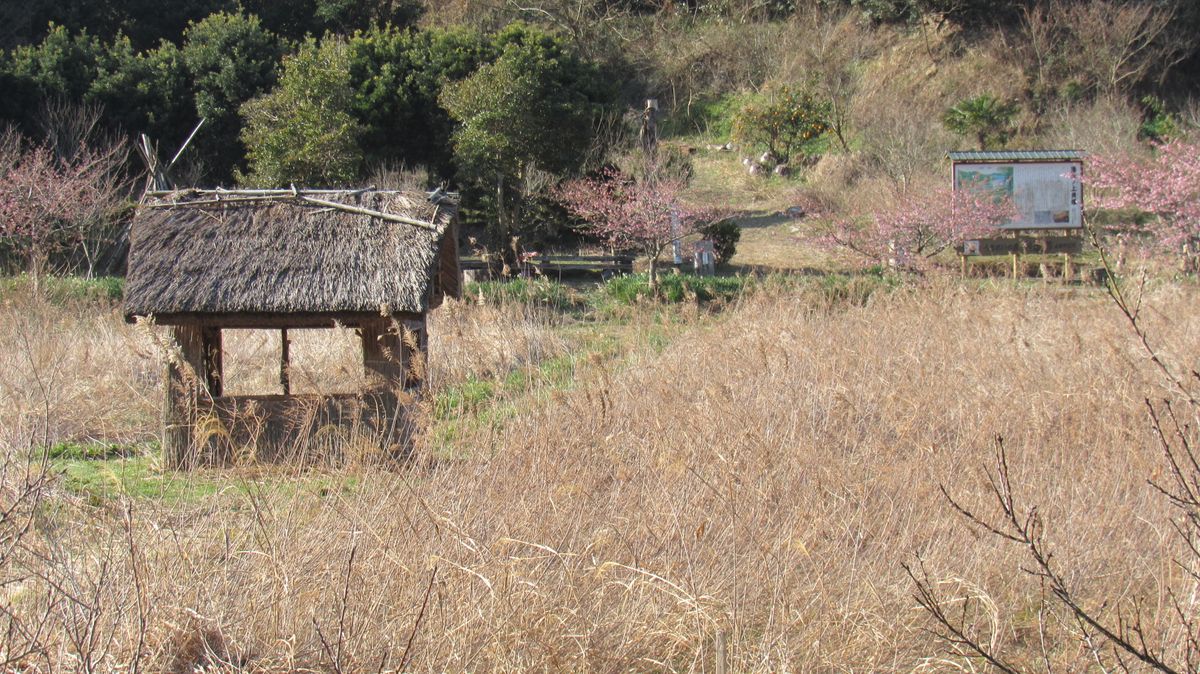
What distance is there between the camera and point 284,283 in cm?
667

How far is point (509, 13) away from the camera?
30562mm

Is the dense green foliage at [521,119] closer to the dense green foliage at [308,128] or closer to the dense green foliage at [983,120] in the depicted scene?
the dense green foliage at [308,128]

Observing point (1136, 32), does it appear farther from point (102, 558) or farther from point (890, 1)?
point (102, 558)

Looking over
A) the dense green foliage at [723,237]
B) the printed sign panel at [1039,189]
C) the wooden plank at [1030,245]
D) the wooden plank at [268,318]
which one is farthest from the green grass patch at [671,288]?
the wooden plank at [268,318]

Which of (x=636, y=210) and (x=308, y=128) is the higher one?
(x=308, y=128)

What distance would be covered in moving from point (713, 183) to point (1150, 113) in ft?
32.3

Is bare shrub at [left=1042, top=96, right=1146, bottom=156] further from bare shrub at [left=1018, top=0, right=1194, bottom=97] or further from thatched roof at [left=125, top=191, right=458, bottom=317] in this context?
thatched roof at [left=125, top=191, right=458, bottom=317]

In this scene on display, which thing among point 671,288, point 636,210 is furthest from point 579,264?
point 671,288

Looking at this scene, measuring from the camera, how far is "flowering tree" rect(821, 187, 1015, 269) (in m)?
16.6

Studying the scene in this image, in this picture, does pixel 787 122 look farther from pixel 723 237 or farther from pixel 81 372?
pixel 81 372

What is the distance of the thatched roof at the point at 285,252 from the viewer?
6.56 m

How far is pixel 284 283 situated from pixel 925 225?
1205cm

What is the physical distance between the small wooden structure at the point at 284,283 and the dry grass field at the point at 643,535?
79cm

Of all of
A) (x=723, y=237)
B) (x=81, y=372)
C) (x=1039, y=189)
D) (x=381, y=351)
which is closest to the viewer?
(x=381, y=351)
